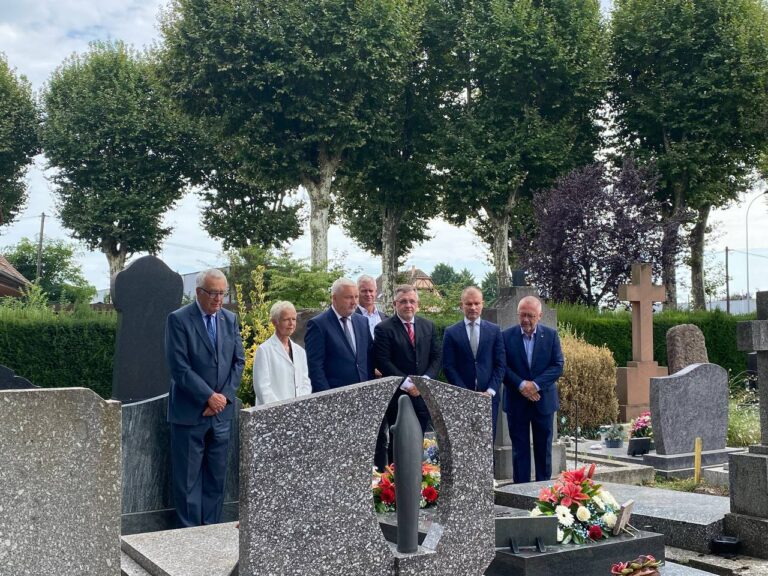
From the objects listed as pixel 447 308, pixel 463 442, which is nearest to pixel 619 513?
pixel 463 442

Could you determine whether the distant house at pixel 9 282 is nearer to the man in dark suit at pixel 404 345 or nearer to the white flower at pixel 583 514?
the man in dark suit at pixel 404 345

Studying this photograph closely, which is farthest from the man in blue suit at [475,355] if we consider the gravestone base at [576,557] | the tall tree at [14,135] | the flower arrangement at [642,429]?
the tall tree at [14,135]

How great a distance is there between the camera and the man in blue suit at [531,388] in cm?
762

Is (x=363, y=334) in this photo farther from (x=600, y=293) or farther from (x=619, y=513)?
(x=600, y=293)

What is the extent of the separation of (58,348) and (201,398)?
8.49 meters

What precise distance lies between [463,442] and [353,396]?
0.63 m

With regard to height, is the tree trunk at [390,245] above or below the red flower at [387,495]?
above

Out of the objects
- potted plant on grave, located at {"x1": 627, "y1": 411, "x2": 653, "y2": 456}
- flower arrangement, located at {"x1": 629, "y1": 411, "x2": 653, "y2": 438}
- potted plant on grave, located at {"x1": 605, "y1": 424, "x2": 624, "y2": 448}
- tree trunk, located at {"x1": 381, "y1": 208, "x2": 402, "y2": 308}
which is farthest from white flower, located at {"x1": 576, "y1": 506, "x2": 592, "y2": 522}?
tree trunk, located at {"x1": 381, "y1": 208, "x2": 402, "y2": 308}

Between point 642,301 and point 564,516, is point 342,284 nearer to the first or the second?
point 564,516

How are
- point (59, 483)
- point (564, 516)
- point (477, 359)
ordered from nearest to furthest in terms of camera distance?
1. point (59, 483)
2. point (564, 516)
3. point (477, 359)

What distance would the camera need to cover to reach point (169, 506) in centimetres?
602

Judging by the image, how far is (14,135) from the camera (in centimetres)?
3469

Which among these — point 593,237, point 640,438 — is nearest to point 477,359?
point 640,438

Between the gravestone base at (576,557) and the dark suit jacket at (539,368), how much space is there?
106 inches
